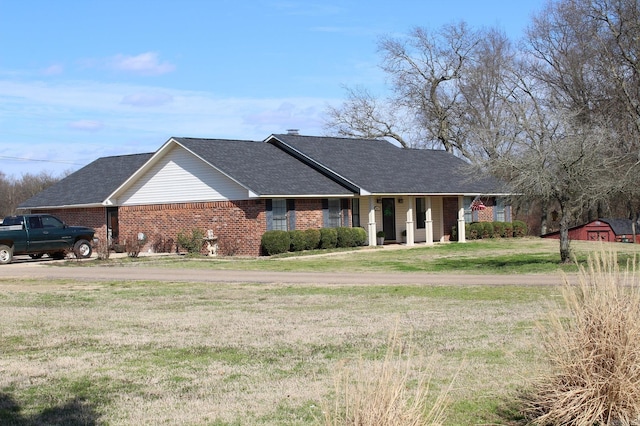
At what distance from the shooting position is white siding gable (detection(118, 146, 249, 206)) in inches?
1267

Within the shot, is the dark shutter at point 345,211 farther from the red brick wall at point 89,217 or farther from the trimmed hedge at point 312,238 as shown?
the red brick wall at point 89,217

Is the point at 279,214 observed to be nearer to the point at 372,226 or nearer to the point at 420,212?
the point at 372,226

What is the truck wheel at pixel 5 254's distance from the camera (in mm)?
28120

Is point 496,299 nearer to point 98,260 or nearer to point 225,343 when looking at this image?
point 225,343

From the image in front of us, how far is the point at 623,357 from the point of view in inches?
253

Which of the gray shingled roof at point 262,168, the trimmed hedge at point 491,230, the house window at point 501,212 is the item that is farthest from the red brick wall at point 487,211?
the gray shingled roof at point 262,168

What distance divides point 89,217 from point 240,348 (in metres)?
31.1

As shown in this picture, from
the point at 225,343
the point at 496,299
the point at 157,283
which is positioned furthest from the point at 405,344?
the point at 157,283

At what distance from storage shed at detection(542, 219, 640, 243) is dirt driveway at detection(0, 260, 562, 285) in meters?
17.2

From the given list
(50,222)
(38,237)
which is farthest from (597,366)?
(50,222)

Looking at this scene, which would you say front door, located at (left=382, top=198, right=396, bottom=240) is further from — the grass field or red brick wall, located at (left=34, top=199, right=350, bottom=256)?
the grass field

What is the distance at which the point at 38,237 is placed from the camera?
29.0 meters

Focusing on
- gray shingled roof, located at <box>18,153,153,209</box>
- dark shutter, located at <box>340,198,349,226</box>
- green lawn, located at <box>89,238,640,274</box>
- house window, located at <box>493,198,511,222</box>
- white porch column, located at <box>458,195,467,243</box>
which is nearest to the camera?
green lawn, located at <box>89,238,640,274</box>

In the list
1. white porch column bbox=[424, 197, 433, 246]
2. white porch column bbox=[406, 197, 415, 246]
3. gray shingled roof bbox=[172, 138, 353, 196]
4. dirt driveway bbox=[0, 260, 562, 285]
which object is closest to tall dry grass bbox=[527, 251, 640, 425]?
dirt driveway bbox=[0, 260, 562, 285]
